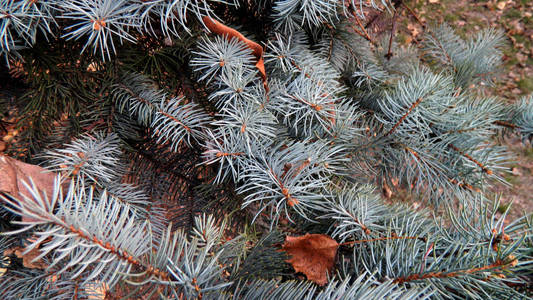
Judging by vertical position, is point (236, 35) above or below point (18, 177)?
above

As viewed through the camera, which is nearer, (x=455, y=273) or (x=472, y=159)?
(x=455, y=273)

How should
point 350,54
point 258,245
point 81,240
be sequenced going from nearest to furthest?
point 81,240 < point 258,245 < point 350,54

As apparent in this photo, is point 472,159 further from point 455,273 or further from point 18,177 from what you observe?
point 18,177

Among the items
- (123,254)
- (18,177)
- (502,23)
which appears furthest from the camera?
(502,23)

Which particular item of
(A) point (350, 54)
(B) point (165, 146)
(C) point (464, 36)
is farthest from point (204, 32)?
(C) point (464, 36)

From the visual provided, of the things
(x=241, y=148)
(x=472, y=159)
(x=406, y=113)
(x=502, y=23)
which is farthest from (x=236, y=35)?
(x=502, y=23)

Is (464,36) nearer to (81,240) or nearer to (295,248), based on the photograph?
(295,248)

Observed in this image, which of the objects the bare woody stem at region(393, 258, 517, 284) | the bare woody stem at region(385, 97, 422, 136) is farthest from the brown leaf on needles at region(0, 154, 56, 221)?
the bare woody stem at region(385, 97, 422, 136)
